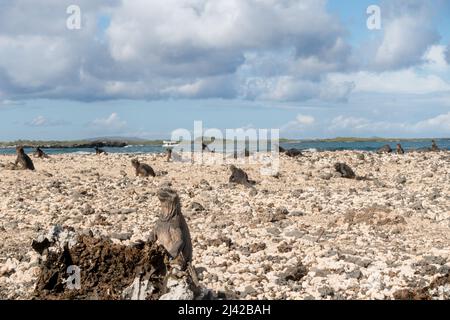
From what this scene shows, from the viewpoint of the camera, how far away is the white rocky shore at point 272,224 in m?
8.84

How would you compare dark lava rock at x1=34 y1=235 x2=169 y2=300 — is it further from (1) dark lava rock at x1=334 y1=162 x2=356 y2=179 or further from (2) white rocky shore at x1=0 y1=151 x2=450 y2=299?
(1) dark lava rock at x1=334 y1=162 x2=356 y2=179

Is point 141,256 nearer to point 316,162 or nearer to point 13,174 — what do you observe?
point 13,174

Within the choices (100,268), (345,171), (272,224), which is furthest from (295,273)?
(345,171)

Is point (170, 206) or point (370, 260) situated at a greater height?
point (170, 206)

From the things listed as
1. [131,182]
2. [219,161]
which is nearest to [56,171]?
[131,182]

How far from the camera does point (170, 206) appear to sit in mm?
8258

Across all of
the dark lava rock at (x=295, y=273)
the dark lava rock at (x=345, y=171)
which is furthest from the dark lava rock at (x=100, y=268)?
the dark lava rock at (x=345, y=171)

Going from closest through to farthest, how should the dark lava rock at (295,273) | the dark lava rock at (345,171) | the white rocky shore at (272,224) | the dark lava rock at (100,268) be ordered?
the dark lava rock at (100,268) < the white rocky shore at (272,224) < the dark lava rock at (295,273) < the dark lava rock at (345,171)

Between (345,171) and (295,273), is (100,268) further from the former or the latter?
(345,171)

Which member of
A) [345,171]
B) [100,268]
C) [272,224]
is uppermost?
[345,171]

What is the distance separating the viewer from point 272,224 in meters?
12.9

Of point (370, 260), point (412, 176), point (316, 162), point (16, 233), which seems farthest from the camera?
point (316, 162)

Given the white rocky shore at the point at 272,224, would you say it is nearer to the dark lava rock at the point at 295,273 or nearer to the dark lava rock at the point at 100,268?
the dark lava rock at the point at 295,273
